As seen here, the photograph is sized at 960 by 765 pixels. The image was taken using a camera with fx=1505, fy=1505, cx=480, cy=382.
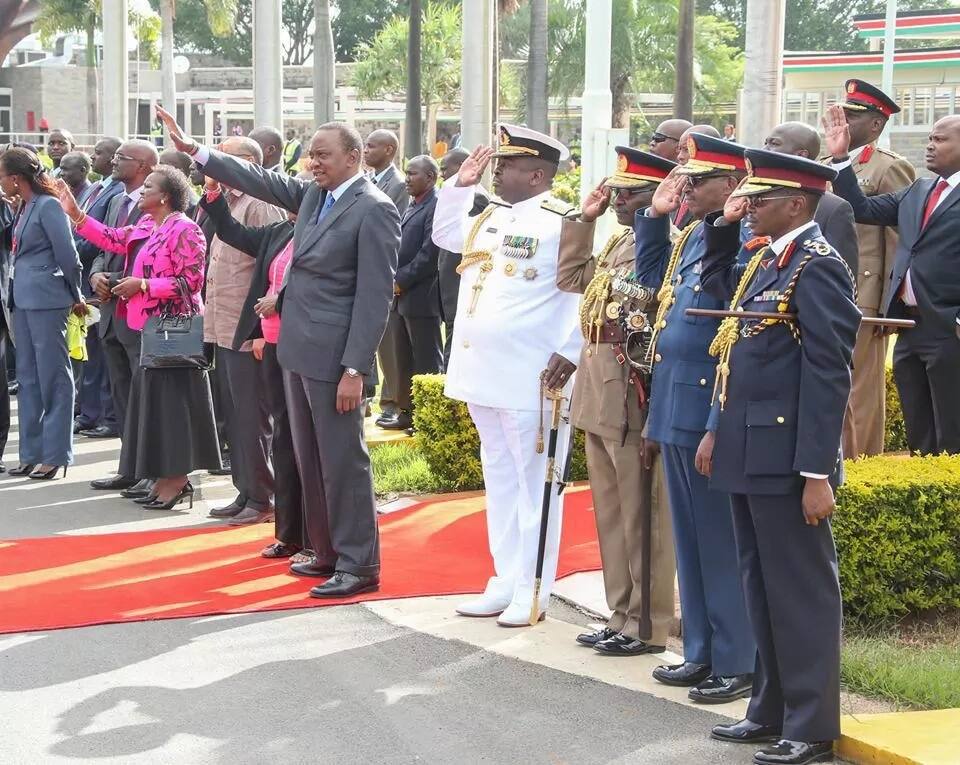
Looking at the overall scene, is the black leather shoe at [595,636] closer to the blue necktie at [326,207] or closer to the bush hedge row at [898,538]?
the bush hedge row at [898,538]

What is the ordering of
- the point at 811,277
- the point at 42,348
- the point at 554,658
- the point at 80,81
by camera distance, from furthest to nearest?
the point at 80,81 < the point at 42,348 < the point at 554,658 < the point at 811,277

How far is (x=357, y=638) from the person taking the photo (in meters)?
6.72

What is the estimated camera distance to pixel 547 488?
6.87 metres

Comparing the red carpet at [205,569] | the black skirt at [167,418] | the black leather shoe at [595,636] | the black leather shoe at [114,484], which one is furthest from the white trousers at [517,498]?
the black leather shoe at [114,484]

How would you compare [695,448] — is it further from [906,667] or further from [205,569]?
[205,569]

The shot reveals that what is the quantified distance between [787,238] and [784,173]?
0.72 feet

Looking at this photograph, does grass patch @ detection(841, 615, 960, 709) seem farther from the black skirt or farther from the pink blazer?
the pink blazer

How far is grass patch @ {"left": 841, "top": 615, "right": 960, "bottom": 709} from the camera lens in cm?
568

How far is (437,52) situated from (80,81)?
2189 cm

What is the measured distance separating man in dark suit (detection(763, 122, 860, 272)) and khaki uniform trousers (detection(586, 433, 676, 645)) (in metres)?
1.39

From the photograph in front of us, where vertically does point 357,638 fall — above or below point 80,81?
below

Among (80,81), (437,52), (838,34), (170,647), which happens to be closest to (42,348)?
(170,647)

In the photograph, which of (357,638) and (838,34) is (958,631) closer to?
(357,638)

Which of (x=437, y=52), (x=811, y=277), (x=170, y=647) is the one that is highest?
(x=437, y=52)
